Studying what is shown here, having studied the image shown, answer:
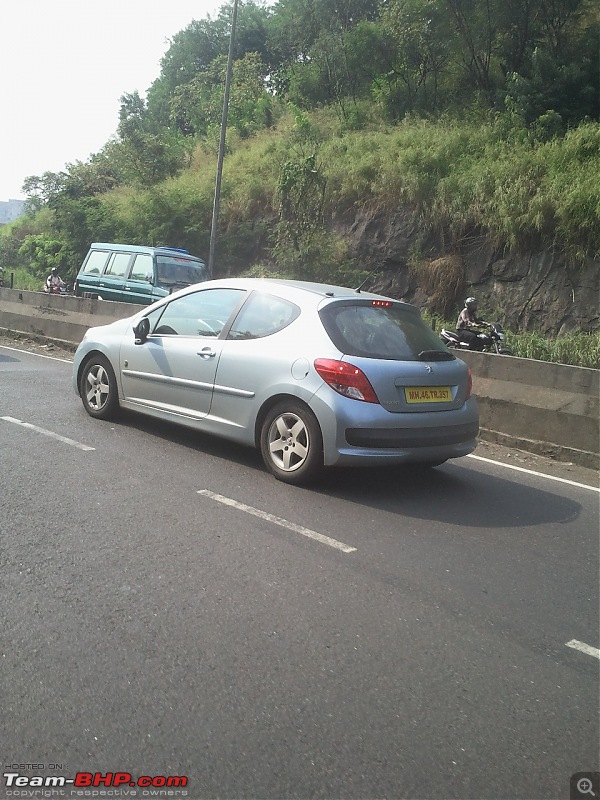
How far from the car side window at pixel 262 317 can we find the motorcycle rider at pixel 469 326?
24.1 feet

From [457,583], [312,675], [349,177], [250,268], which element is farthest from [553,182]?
[312,675]

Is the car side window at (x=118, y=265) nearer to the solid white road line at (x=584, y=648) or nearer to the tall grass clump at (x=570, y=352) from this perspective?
the tall grass clump at (x=570, y=352)

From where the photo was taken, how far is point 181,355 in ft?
24.9

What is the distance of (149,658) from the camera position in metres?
3.54

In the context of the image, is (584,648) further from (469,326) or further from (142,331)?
(469,326)

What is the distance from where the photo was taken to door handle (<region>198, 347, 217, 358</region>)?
287 inches

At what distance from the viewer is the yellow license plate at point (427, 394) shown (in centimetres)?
647

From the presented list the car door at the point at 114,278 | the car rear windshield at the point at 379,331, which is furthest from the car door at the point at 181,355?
the car door at the point at 114,278

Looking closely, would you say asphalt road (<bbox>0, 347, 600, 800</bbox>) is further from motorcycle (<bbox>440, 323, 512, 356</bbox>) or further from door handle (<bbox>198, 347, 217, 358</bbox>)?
motorcycle (<bbox>440, 323, 512, 356</bbox>)

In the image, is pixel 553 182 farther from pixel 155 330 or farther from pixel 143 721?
pixel 143 721

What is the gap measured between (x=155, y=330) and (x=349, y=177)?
69.6ft

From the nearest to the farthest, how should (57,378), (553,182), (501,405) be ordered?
(501,405), (57,378), (553,182)

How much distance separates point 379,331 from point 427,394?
0.66m

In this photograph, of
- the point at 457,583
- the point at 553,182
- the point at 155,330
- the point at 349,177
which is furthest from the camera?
the point at 349,177
